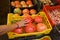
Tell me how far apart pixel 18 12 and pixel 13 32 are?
0.68 m

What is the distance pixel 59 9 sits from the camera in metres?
2.30

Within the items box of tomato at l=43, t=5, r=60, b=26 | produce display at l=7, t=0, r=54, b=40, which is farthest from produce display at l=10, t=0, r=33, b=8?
box of tomato at l=43, t=5, r=60, b=26

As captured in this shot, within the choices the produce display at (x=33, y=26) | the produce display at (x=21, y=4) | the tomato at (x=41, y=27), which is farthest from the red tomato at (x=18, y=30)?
the produce display at (x=21, y=4)

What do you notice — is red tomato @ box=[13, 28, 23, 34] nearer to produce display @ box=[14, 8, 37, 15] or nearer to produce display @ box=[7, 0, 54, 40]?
produce display @ box=[7, 0, 54, 40]

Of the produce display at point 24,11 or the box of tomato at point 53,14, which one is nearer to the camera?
the box of tomato at point 53,14

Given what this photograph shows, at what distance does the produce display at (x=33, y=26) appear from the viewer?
1.99 metres

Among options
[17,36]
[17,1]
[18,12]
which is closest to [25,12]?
[18,12]

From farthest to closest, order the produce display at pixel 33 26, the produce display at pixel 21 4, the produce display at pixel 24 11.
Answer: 1. the produce display at pixel 21 4
2. the produce display at pixel 24 11
3. the produce display at pixel 33 26

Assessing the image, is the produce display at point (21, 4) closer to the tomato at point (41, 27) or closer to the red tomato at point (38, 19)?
the red tomato at point (38, 19)

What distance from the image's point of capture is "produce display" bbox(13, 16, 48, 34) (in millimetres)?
1987

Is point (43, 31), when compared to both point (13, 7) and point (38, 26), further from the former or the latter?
point (13, 7)

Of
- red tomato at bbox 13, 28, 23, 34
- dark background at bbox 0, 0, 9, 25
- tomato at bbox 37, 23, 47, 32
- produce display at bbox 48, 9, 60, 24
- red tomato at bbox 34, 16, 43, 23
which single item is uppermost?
produce display at bbox 48, 9, 60, 24

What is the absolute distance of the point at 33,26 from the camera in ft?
6.71

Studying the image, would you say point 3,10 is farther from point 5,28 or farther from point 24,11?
point 5,28
